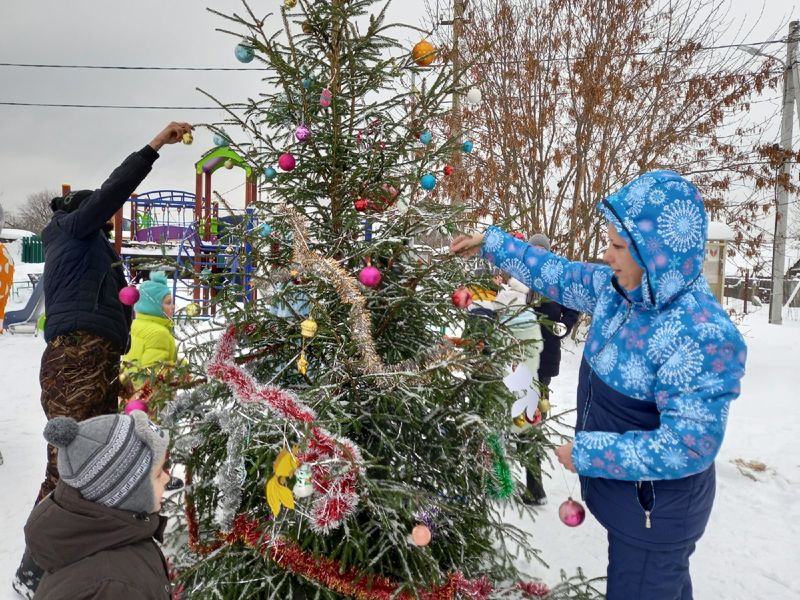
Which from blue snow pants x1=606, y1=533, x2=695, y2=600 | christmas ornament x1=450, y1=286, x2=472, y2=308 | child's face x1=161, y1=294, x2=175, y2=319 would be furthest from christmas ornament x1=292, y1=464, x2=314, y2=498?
child's face x1=161, y1=294, x2=175, y2=319

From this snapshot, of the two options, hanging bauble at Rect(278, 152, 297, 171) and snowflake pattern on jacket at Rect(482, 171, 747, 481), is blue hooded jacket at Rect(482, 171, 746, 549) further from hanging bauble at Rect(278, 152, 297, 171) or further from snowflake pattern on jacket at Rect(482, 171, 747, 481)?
hanging bauble at Rect(278, 152, 297, 171)

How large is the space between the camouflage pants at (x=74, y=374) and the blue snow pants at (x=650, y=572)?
2.48 m

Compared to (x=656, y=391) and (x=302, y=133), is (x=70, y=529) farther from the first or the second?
(x=656, y=391)

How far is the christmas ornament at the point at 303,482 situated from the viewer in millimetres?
1562

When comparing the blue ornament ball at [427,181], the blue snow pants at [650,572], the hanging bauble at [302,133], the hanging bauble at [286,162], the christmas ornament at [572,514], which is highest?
the hanging bauble at [302,133]

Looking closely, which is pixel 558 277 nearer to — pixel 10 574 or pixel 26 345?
pixel 10 574

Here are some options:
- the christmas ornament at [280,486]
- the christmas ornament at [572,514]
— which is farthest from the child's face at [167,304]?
the christmas ornament at [572,514]

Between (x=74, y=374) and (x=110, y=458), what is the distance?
5.37ft

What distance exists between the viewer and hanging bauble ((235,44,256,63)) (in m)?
2.21

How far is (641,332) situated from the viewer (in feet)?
5.58

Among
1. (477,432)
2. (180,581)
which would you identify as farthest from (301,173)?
(180,581)

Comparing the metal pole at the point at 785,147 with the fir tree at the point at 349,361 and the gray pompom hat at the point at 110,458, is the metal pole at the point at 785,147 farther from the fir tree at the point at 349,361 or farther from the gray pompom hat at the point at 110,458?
the gray pompom hat at the point at 110,458

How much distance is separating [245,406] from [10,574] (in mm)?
2675

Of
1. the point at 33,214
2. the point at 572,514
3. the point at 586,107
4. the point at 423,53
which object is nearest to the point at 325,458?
the point at 572,514
